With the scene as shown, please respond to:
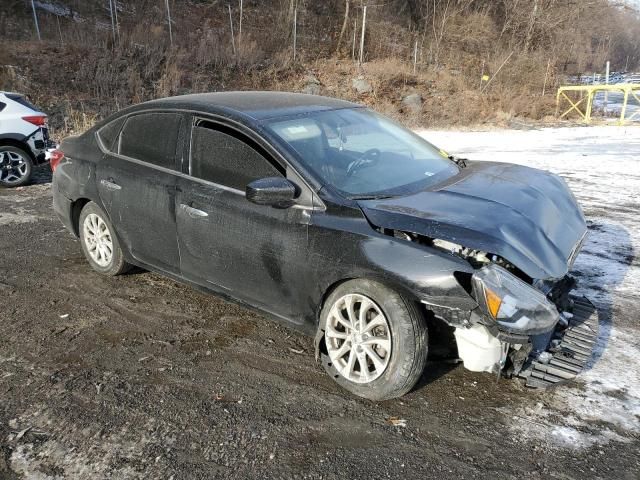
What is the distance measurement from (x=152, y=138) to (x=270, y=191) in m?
1.58

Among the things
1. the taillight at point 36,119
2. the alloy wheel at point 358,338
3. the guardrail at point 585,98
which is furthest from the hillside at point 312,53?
the alloy wheel at point 358,338

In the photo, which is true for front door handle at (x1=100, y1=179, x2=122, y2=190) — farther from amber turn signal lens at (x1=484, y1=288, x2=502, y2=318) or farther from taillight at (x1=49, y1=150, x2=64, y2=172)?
amber turn signal lens at (x1=484, y1=288, x2=502, y2=318)

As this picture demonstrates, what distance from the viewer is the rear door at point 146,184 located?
4062mm

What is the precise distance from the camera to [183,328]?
4.05 metres

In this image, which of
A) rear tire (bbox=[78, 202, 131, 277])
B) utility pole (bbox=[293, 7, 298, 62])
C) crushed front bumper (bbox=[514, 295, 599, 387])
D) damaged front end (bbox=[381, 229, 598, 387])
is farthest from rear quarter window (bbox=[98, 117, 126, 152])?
utility pole (bbox=[293, 7, 298, 62])

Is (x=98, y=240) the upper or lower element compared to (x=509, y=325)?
lower

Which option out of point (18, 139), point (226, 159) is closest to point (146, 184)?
point (226, 159)

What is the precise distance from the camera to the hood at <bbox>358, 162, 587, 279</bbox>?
294cm

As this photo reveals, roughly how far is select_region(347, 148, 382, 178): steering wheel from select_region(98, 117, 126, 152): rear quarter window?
219 centimetres

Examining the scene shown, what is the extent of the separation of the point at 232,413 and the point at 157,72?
19.8 meters

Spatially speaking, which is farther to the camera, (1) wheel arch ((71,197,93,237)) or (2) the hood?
(1) wheel arch ((71,197,93,237))

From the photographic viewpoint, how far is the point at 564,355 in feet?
10.4

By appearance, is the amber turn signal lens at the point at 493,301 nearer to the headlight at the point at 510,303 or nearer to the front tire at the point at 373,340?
the headlight at the point at 510,303

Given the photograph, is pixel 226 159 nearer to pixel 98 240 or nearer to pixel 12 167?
pixel 98 240
